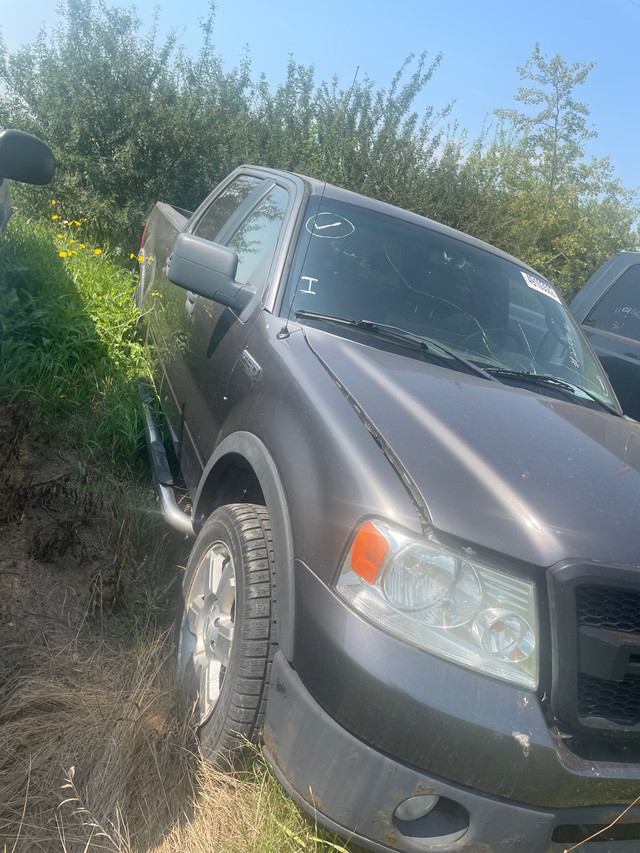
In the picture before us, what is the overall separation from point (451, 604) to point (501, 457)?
489mm

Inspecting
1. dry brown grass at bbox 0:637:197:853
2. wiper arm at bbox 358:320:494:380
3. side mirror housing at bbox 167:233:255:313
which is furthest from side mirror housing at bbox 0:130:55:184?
dry brown grass at bbox 0:637:197:853

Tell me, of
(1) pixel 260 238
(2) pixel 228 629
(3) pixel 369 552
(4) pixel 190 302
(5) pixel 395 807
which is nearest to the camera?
(5) pixel 395 807

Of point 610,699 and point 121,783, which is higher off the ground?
point 610,699

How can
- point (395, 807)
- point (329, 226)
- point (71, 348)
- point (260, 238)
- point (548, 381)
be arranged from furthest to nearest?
point (71, 348) < point (260, 238) < point (329, 226) < point (548, 381) < point (395, 807)

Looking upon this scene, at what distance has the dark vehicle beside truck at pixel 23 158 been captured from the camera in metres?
2.85

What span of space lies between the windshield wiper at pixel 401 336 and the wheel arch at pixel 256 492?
571mm

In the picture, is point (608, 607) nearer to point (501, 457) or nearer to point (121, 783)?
point (501, 457)

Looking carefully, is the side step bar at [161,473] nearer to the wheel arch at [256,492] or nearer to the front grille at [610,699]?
the wheel arch at [256,492]

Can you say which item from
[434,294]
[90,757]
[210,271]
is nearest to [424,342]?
[434,294]

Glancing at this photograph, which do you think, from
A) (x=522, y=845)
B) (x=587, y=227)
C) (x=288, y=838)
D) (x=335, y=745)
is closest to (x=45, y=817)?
(x=288, y=838)

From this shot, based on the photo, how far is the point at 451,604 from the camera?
65.1 inches

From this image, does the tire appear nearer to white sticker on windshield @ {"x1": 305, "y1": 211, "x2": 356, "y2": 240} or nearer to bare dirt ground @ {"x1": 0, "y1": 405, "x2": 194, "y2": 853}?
bare dirt ground @ {"x1": 0, "y1": 405, "x2": 194, "y2": 853}

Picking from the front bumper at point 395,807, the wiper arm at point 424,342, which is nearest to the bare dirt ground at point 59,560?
the front bumper at point 395,807

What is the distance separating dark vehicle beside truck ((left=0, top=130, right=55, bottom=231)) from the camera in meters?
2.85
